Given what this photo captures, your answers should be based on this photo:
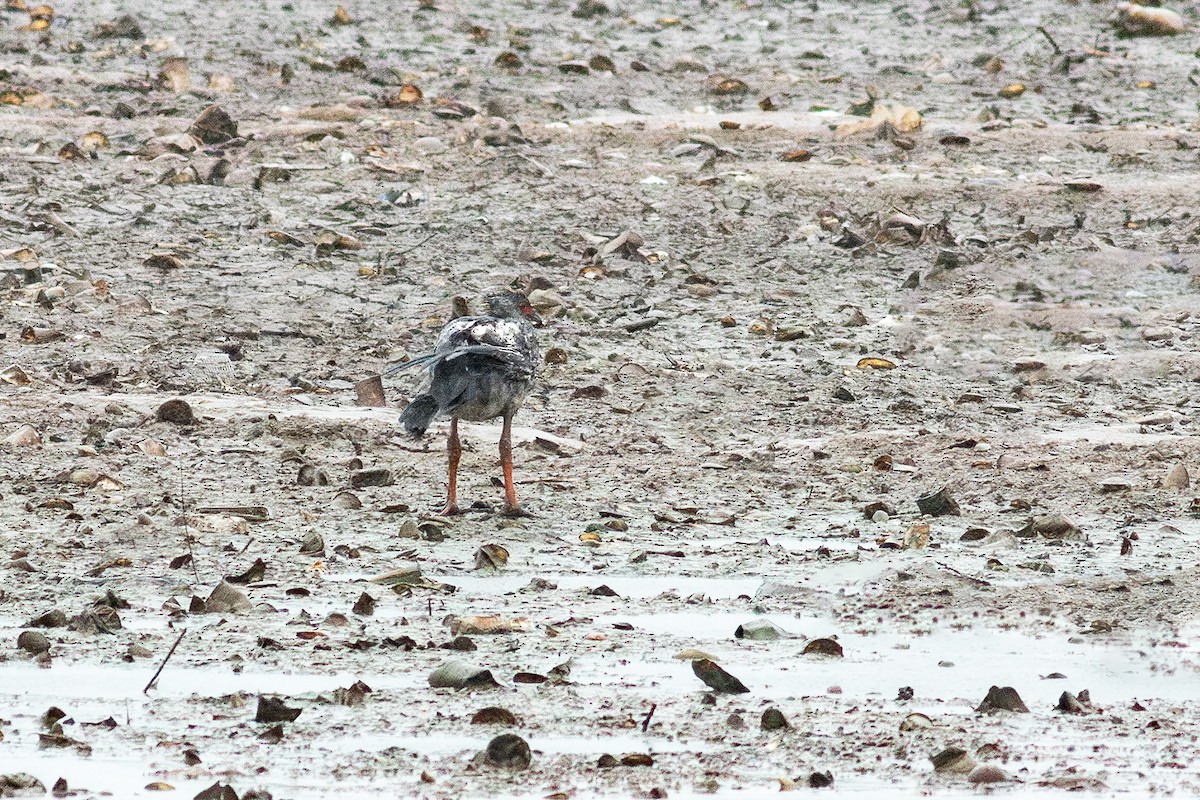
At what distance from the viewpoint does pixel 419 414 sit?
242 inches

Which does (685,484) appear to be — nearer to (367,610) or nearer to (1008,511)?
(1008,511)

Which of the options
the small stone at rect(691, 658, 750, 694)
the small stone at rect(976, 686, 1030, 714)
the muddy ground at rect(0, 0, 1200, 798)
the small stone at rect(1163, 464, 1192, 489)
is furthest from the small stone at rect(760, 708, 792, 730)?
the small stone at rect(1163, 464, 1192, 489)

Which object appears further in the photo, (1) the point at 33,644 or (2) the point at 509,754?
(1) the point at 33,644

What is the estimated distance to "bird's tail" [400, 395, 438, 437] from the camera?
241 inches

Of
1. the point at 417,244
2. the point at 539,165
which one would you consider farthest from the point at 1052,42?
the point at 417,244

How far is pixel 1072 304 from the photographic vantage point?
28.7ft

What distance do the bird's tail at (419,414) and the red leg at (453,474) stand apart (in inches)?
5.7

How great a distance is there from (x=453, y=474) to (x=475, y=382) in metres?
0.34

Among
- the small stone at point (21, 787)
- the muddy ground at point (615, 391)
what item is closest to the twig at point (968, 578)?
the muddy ground at point (615, 391)

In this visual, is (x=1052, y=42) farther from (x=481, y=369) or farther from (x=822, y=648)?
(x=822, y=648)

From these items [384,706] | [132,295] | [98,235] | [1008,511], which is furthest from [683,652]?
[98,235]

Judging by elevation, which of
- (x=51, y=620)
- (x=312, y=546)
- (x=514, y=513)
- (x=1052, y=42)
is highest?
(x=1052, y=42)

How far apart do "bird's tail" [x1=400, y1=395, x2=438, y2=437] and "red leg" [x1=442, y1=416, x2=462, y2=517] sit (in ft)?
0.48

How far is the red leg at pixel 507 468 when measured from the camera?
6148 mm
